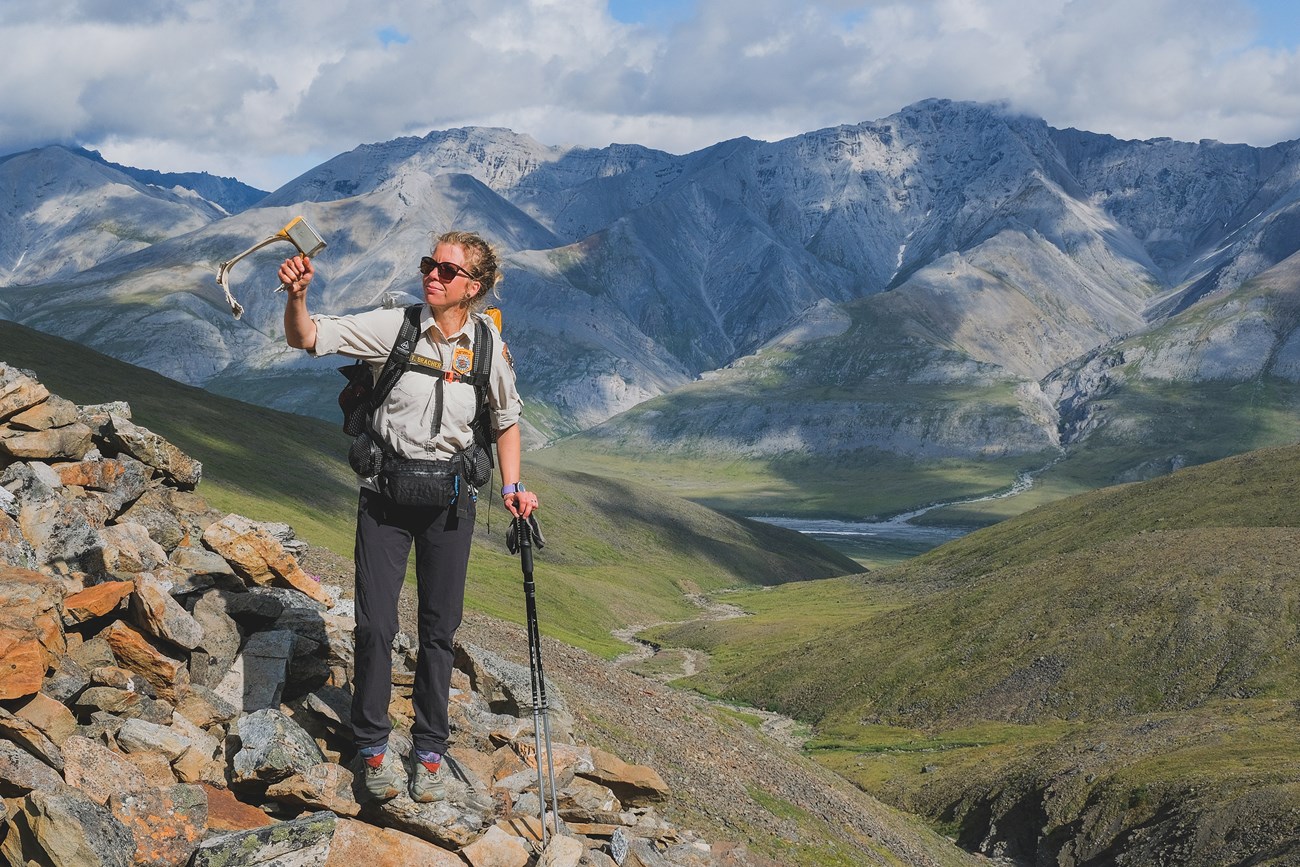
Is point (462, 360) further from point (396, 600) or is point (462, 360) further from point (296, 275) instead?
point (396, 600)

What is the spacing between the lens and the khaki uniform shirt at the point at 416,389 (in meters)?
12.5

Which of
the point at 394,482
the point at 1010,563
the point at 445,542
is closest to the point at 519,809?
the point at 445,542

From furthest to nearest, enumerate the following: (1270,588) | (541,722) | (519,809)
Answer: (1270,588), (541,722), (519,809)

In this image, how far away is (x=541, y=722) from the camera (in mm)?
15406

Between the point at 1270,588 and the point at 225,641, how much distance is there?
87.8 m

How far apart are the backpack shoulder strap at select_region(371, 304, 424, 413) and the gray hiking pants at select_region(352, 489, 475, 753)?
114 cm

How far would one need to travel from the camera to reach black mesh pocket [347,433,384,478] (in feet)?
41.2

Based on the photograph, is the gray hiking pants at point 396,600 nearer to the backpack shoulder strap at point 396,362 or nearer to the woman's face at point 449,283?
the backpack shoulder strap at point 396,362

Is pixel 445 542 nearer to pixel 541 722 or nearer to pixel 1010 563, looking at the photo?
pixel 541 722

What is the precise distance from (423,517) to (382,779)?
3007 mm

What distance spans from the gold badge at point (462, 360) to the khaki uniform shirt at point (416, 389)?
0.04 feet

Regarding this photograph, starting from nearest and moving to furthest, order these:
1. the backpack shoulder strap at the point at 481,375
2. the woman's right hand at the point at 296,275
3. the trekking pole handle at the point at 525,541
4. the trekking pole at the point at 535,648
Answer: the woman's right hand at the point at 296,275, the backpack shoulder strap at the point at 481,375, the trekking pole at the point at 535,648, the trekking pole handle at the point at 525,541

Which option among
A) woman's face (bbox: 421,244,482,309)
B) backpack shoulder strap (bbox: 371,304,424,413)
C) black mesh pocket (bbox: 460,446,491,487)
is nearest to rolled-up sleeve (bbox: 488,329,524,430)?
black mesh pocket (bbox: 460,446,491,487)

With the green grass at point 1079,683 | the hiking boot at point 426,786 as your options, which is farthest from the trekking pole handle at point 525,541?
the green grass at point 1079,683
